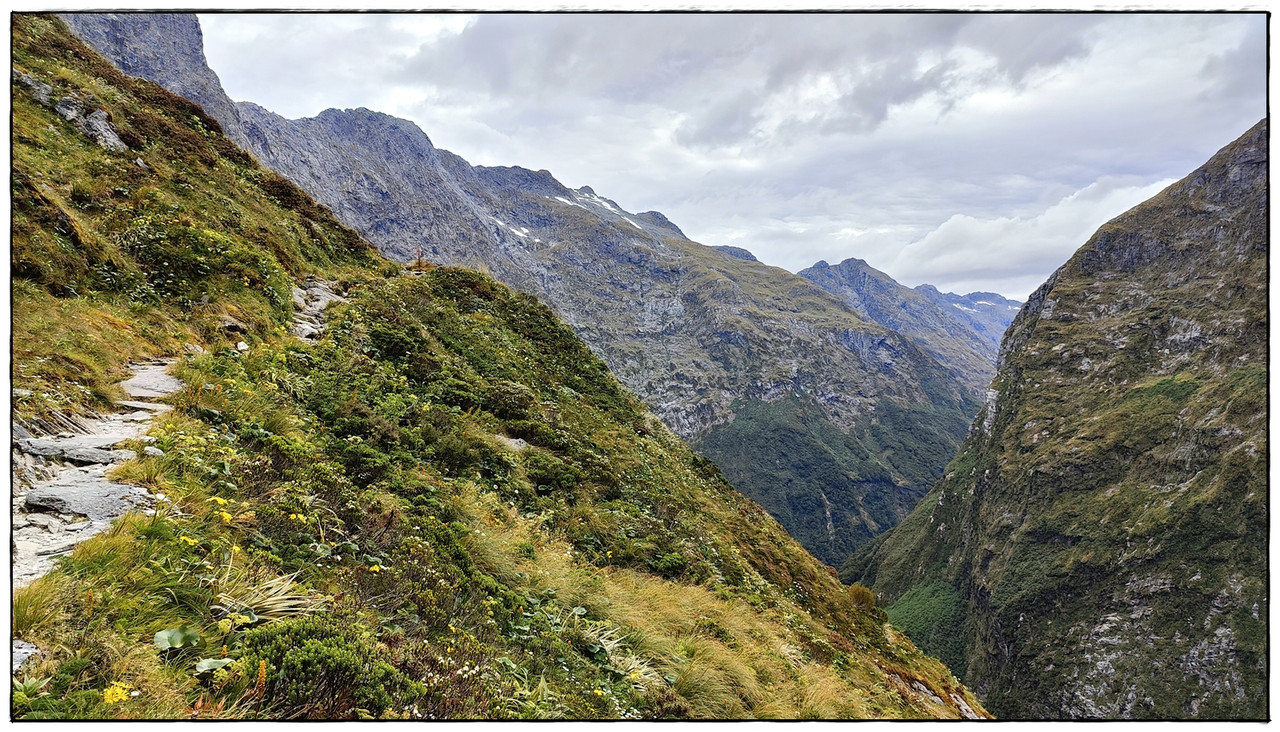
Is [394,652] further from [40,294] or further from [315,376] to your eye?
[40,294]

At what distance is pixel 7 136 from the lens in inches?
256

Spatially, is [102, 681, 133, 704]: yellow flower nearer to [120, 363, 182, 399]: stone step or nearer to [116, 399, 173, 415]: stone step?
[116, 399, 173, 415]: stone step

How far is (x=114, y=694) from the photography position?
3.67 meters

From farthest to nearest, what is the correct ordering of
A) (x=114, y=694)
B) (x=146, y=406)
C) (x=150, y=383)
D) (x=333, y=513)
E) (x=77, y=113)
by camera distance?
(x=77, y=113) → (x=150, y=383) → (x=146, y=406) → (x=333, y=513) → (x=114, y=694)

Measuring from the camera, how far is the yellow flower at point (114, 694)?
3649 millimetres

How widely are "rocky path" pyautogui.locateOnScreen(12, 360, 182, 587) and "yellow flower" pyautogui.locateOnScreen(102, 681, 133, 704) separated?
163 centimetres

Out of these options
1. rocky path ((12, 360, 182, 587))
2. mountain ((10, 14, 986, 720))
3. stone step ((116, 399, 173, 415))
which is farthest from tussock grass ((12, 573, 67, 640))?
stone step ((116, 399, 173, 415))

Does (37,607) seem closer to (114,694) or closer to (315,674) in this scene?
(114,694)

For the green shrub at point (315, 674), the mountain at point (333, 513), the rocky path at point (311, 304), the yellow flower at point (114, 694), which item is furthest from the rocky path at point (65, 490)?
the rocky path at point (311, 304)

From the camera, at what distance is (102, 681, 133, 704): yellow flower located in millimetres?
3649

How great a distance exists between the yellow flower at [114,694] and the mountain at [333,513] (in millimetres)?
12

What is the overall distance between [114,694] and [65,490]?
3151 millimetres

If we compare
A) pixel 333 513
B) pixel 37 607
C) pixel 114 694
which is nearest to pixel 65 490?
pixel 37 607
